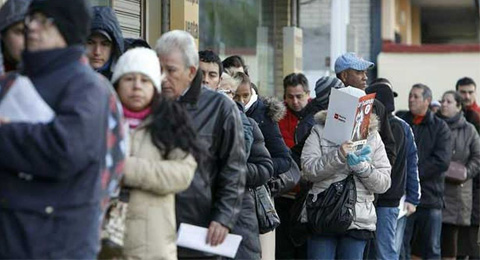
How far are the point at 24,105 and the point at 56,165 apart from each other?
31cm

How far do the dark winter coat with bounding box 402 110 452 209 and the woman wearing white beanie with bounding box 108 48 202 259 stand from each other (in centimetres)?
856

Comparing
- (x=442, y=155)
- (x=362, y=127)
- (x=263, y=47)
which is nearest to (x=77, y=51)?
(x=362, y=127)

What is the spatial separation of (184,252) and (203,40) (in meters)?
8.65

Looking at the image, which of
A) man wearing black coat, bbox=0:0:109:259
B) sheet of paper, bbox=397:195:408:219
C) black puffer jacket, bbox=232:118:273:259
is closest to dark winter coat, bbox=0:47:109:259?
man wearing black coat, bbox=0:0:109:259

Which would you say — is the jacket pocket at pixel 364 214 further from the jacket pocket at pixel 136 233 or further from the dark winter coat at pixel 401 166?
the jacket pocket at pixel 136 233

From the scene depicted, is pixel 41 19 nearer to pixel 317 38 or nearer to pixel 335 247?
pixel 335 247

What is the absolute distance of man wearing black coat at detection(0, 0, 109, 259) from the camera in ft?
16.8

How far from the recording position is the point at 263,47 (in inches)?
741

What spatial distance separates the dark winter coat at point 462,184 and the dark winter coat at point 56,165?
10825mm

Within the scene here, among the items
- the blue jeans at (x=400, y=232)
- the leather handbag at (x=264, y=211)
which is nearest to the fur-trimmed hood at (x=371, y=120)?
the leather handbag at (x=264, y=211)

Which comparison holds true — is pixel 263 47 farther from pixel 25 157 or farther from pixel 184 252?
pixel 25 157

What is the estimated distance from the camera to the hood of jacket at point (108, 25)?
7504mm


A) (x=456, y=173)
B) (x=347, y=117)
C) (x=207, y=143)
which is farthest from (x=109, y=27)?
(x=456, y=173)

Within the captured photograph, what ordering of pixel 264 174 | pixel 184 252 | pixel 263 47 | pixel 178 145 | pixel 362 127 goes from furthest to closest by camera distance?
pixel 263 47
pixel 362 127
pixel 264 174
pixel 184 252
pixel 178 145
